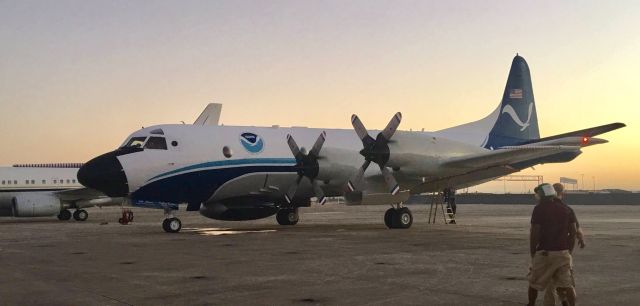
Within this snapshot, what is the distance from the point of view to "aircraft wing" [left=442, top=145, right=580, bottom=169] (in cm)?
2172

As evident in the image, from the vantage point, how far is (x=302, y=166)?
914 inches

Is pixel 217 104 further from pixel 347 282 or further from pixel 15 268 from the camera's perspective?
pixel 347 282

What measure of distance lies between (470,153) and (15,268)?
55.8 ft

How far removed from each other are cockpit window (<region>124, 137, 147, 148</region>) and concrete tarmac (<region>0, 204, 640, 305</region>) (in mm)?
4660

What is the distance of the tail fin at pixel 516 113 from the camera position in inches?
1152

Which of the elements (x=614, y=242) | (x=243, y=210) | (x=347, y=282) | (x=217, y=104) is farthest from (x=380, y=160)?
(x=217, y=104)

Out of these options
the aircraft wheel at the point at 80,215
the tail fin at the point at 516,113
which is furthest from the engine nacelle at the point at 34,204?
the tail fin at the point at 516,113

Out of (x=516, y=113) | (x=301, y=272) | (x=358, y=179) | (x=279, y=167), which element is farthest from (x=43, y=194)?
(x=301, y=272)

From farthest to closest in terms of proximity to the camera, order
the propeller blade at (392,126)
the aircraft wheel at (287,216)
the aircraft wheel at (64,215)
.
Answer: the aircraft wheel at (64,215)
the aircraft wheel at (287,216)
the propeller blade at (392,126)

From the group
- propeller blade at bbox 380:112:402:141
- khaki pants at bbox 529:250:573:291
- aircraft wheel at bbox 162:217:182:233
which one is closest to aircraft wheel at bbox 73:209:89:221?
aircraft wheel at bbox 162:217:182:233

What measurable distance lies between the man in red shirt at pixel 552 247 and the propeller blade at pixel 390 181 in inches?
549

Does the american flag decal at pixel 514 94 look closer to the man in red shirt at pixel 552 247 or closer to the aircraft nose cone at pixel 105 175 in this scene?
the aircraft nose cone at pixel 105 175

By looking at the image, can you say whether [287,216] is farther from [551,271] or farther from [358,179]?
[551,271]

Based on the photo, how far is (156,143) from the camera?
73.1 feet
